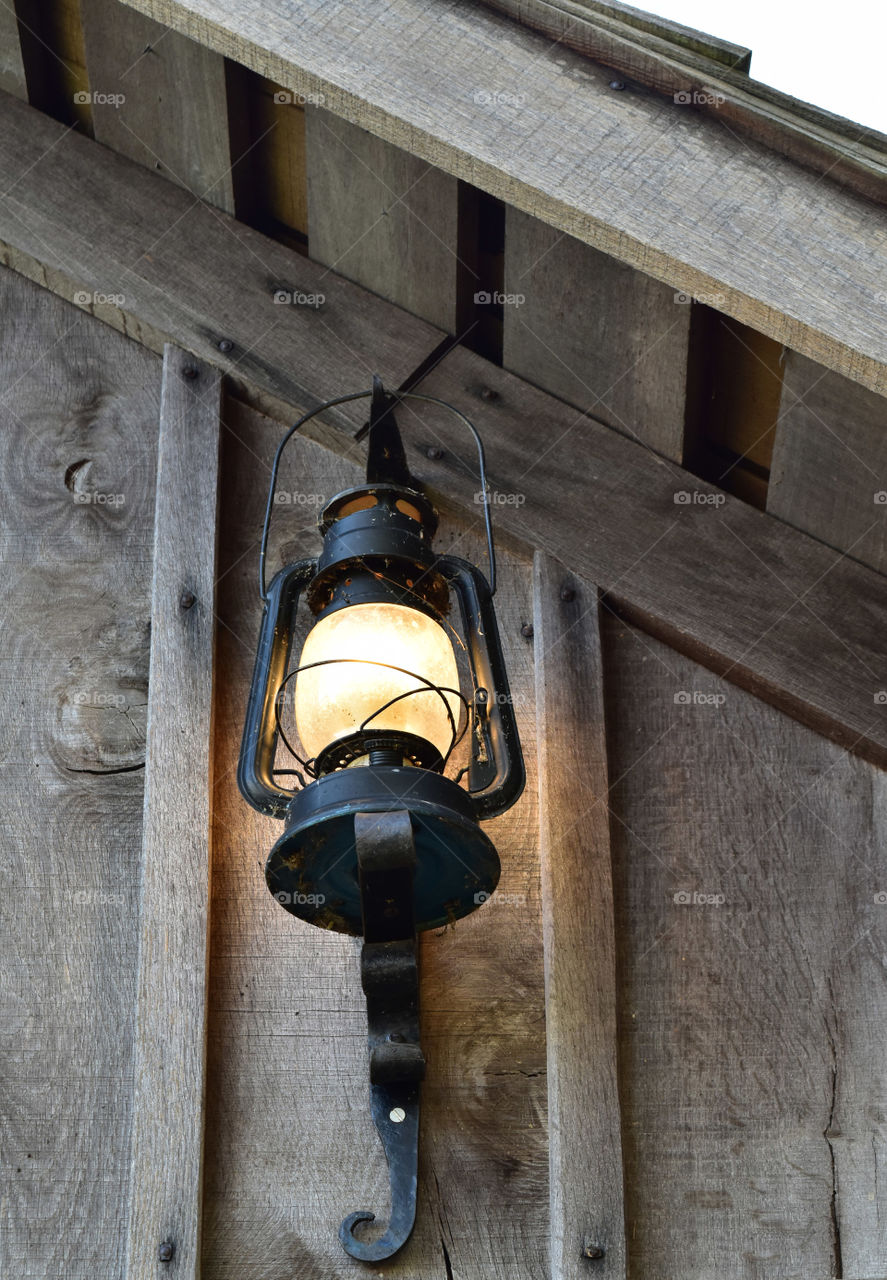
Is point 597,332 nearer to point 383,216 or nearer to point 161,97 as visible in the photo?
point 383,216

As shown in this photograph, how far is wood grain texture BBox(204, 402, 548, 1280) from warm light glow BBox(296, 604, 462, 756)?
331mm

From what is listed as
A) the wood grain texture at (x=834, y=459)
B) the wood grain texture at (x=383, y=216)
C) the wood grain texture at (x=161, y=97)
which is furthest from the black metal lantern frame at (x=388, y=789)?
the wood grain texture at (x=161, y=97)

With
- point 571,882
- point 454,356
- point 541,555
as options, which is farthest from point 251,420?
point 571,882

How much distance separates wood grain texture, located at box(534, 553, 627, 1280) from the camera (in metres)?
1.77

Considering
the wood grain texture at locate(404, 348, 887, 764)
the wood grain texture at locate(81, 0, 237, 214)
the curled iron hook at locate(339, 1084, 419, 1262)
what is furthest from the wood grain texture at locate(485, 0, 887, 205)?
the curled iron hook at locate(339, 1084, 419, 1262)

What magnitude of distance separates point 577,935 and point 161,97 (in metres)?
1.79

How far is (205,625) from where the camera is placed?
214 centimetres

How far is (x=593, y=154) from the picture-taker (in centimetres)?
162

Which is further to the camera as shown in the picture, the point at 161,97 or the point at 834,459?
the point at 161,97

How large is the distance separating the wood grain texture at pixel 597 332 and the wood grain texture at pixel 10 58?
113cm

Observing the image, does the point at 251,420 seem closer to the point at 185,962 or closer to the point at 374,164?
the point at 374,164

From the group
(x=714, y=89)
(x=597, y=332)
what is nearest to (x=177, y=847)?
(x=597, y=332)

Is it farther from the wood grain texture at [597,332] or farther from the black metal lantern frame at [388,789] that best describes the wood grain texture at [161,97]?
the black metal lantern frame at [388,789]

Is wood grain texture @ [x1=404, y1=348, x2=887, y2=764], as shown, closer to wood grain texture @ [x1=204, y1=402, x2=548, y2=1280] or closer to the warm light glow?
wood grain texture @ [x1=204, y1=402, x2=548, y2=1280]
